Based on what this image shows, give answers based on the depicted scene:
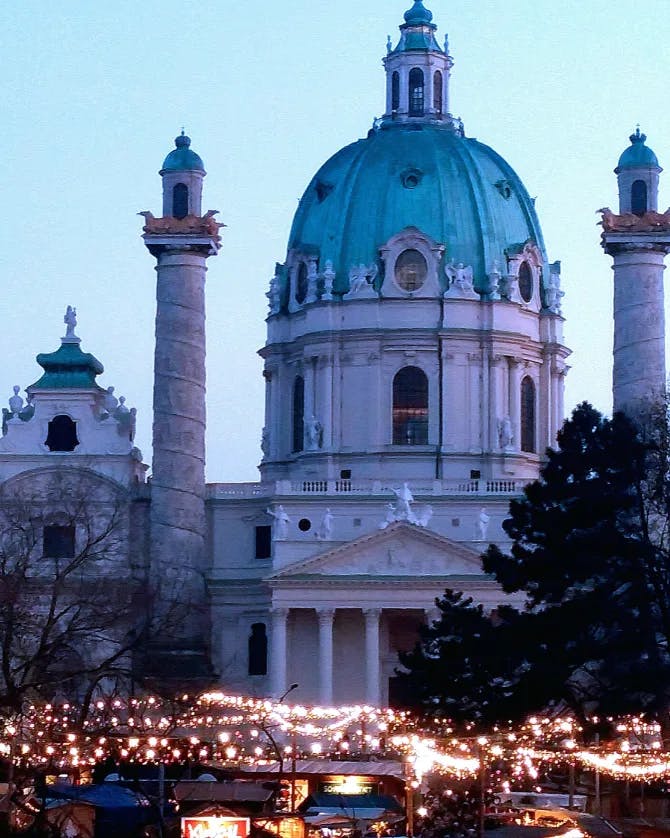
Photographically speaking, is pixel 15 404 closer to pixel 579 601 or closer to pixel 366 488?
pixel 366 488

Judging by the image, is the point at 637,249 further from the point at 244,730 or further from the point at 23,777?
the point at 23,777


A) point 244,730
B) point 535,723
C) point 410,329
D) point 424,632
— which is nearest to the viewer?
point 535,723

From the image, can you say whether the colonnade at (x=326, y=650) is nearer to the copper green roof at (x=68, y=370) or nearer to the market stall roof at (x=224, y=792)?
the copper green roof at (x=68, y=370)

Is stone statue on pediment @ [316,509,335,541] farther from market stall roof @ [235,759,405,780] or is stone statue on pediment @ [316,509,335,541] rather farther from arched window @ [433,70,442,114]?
market stall roof @ [235,759,405,780]

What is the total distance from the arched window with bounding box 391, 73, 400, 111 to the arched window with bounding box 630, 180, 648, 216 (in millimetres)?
15948

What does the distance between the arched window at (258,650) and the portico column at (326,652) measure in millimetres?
4321

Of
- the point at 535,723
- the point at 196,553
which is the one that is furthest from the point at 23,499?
the point at 535,723

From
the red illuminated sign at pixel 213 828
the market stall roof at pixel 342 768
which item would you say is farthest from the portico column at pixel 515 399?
the red illuminated sign at pixel 213 828

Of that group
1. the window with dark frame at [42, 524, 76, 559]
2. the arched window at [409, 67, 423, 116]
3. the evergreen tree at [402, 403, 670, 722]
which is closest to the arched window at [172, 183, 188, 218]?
the window with dark frame at [42, 524, 76, 559]

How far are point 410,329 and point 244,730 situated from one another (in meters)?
23.5

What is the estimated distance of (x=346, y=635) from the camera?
4587 inches

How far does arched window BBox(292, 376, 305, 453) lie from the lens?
125938 mm

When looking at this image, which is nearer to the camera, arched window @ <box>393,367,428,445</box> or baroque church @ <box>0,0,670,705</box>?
baroque church @ <box>0,0,670,705</box>

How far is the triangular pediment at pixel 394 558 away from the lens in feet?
373
